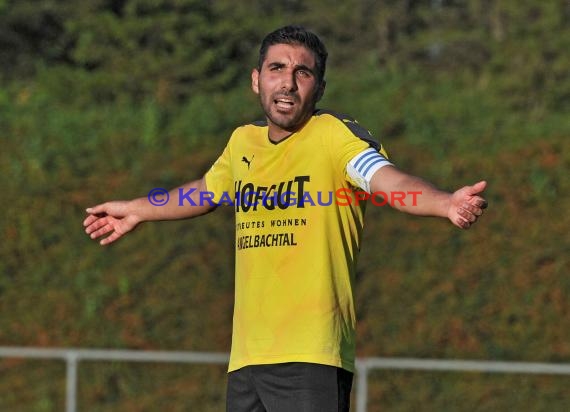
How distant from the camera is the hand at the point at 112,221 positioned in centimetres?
534

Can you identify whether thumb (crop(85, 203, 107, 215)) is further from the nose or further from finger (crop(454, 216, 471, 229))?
finger (crop(454, 216, 471, 229))

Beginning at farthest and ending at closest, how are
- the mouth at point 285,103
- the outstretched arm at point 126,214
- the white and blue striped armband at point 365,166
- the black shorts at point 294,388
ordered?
the outstretched arm at point 126,214 < the mouth at point 285,103 < the black shorts at point 294,388 < the white and blue striped armband at point 365,166

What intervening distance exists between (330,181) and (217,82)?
15970mm

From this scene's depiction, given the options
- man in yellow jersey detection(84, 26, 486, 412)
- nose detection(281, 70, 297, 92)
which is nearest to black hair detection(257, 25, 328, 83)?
man in yellow jersey detection(84, 26, 486, 412)

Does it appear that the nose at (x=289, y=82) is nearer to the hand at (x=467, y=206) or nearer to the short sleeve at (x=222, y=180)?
the short sleeve at (x=222, y=180)

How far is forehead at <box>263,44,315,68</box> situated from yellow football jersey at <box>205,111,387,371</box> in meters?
0.20

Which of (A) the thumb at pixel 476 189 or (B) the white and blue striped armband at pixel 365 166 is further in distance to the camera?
(B) the white and blue striped armband at pixel 365 166

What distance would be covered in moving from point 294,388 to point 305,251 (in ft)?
1.59

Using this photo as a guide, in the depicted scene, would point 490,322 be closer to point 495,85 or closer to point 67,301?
point 67,301

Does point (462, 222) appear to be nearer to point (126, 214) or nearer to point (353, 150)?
point (353, 150)

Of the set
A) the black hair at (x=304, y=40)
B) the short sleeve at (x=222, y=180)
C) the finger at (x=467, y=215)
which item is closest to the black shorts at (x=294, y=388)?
the short sleeve at (x=222, y=180)

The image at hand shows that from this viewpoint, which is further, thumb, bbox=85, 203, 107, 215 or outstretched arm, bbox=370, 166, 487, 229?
thumb, bbox=85, 203, 107, 215

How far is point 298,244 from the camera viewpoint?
4.50m

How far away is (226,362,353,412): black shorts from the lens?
4441 mm
